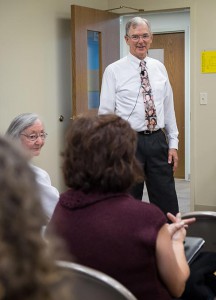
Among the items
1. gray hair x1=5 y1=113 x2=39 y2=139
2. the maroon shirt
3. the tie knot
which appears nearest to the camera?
the maroon shirt

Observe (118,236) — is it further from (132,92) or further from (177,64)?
(177,64)

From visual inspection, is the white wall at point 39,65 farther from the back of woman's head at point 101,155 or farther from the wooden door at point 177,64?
the back of woman's head at point 101,155

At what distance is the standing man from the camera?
302 centimetres

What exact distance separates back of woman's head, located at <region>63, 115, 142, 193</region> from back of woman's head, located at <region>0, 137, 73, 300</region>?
2.46ft

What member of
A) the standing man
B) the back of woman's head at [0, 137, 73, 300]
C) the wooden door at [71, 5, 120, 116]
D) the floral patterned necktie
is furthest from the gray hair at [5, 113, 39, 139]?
the back of woman's head at [0, 137, 73, 300]

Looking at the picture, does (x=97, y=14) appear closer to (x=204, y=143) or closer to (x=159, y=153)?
(x=204, y=143)

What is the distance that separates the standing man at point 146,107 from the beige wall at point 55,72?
1065mm

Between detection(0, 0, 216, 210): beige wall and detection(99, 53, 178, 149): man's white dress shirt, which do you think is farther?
detection(0, 0, 216, 210): beige wall

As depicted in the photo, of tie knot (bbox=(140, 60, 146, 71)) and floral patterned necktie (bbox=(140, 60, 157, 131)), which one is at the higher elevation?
tie knot (bbox=(140, 60, 146, 71))

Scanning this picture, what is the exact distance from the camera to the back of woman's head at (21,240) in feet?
1.76

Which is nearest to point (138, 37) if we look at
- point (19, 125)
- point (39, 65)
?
point (19, 125)

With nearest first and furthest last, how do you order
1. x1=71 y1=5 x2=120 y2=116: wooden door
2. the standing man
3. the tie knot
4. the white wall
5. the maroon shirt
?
the maroon shirt < the standing man < the tie knot < the white wall < x1=71 y1=5 x2=120 y2=116: wooden door

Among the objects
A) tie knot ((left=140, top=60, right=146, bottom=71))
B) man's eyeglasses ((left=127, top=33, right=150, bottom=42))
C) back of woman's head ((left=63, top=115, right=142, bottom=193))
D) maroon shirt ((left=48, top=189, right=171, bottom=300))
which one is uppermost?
man's eyeglasses ((left=127, top=33, right=150, bottom=42))

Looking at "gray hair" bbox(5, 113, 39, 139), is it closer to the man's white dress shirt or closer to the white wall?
the man's white dress shirt
